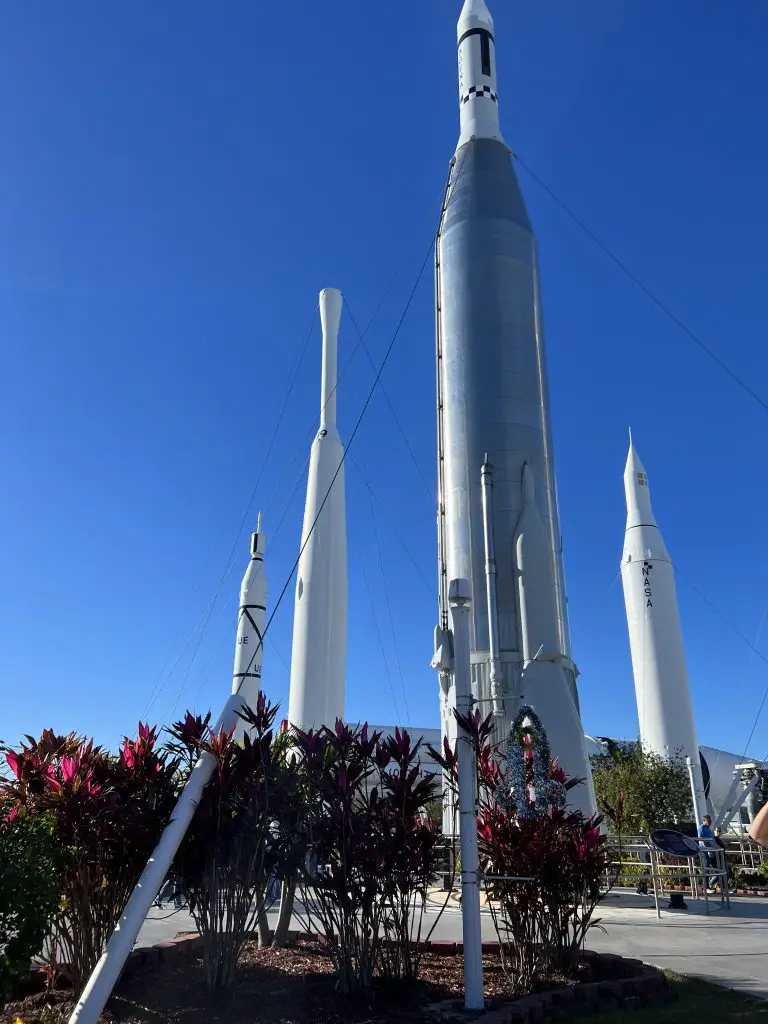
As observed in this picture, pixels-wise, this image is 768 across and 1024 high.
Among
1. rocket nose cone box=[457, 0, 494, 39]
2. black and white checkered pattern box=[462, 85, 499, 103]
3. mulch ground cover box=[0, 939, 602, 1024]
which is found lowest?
mulch ground cover box=[0, 939, 602, 1024]

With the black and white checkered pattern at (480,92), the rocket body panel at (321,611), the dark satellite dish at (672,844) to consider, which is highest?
the black and white checkered pattern at (480,92)

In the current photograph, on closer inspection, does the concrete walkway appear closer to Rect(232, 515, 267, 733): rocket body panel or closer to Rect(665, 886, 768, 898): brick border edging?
Rect(665, 886, 768, 898): brick border edging

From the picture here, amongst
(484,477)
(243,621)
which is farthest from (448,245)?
(243,621)

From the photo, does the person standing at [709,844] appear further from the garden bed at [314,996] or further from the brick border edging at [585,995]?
the garden bed at [314,996]

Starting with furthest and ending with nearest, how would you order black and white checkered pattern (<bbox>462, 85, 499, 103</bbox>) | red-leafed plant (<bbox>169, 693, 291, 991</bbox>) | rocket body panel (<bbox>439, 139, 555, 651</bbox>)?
black and white checkered pattern (<bbox>462, 85, 499, 103</bbox>) → rocket body panel (<bbox>439, 139, 555, 651</bbox>) → red-leafed plant (<bbox>169, 693, 291, 991</bbox>)

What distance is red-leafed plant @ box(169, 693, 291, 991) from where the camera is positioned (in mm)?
6191

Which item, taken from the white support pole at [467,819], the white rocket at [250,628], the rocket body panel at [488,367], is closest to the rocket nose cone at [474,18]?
the rocket body panel at [488,367]

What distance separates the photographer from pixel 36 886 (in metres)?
5.18

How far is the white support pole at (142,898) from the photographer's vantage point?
16.0 feet

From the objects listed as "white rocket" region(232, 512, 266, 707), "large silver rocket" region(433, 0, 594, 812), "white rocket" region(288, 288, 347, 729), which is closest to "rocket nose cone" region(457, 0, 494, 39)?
"large silver rocket" region(433, 0, 594, 812)

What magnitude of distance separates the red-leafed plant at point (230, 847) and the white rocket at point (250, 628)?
806 inches

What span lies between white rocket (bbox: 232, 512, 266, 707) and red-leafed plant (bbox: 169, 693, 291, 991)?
20.5 meters

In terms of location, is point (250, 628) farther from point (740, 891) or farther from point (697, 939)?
point (697, 939)

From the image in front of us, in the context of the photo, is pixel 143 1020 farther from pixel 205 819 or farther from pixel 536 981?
pixel 536 981
